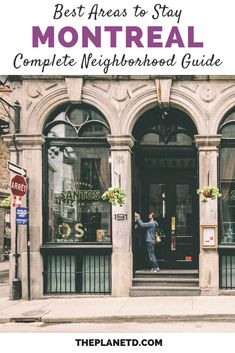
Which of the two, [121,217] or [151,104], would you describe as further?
[151,104]

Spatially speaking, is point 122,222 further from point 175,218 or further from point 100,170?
point 175,218

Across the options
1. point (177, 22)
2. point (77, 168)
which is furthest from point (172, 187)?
point (177, 22)

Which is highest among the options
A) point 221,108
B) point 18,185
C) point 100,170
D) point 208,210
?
point 221,108

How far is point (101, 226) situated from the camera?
1534cm

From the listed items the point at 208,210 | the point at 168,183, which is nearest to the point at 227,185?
the point at 208,210

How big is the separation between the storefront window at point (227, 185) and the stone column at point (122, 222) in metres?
2.42

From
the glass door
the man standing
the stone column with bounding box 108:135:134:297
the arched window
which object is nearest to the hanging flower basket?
the stone column with bounding box 108:135:134:297

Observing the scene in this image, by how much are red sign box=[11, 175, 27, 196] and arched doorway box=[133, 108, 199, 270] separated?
10.6 feet

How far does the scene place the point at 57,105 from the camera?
604 inches

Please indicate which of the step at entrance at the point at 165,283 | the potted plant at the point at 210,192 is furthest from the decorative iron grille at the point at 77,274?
the potted plant at the point at 210,192

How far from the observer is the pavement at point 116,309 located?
38.9ft

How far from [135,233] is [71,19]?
25.1 feet

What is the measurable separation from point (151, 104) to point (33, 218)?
4.30 m

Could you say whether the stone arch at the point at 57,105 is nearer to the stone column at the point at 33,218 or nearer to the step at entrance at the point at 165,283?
the stone column at the point at 33,218
